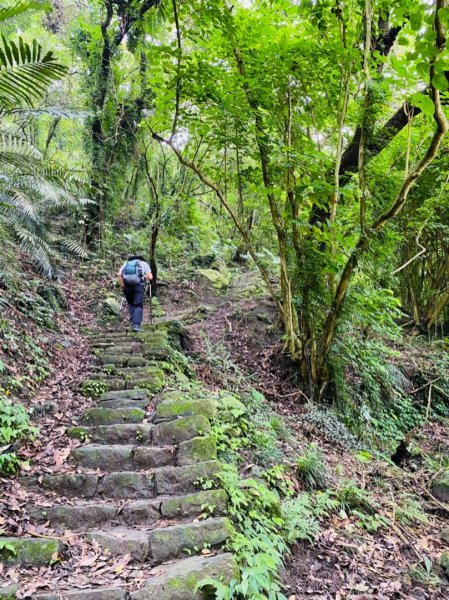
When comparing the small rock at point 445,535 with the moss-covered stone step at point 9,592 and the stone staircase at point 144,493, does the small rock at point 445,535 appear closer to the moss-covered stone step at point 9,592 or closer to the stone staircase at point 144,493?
the stone staircase at point 144,493

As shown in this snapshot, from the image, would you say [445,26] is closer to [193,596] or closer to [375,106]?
[375,106]

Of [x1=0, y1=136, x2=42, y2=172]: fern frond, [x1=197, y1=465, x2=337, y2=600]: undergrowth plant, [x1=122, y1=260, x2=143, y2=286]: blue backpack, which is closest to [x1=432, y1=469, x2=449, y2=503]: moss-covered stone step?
[x1=197, y1=465, x2=337, y2=600]: undergrowth plant

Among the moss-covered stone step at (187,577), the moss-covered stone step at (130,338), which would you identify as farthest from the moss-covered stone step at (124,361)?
the moss-covered stone step at (187,577)

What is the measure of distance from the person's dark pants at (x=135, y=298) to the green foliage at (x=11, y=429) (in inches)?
134

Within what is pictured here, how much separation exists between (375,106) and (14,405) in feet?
21.6

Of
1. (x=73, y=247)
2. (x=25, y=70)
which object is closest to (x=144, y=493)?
(x=25, y=70)

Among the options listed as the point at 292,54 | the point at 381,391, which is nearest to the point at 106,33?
the point at 292,54

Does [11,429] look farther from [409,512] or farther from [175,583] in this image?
[409,512]

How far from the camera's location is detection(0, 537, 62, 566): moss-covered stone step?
121 inches

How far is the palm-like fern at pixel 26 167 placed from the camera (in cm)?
467

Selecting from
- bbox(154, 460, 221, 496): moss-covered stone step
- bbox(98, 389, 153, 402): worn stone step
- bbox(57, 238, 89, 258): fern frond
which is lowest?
bbox(154, 460, 221, 496): moss-covered stone step

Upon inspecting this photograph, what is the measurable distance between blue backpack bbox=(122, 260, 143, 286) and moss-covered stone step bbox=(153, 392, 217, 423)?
3.17m

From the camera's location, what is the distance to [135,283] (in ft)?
25.4

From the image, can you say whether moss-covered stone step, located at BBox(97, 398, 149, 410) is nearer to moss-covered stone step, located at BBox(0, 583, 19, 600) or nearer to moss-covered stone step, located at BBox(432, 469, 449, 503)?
moss-covered stone step, located at BBox(0, 583, 19, 600)
